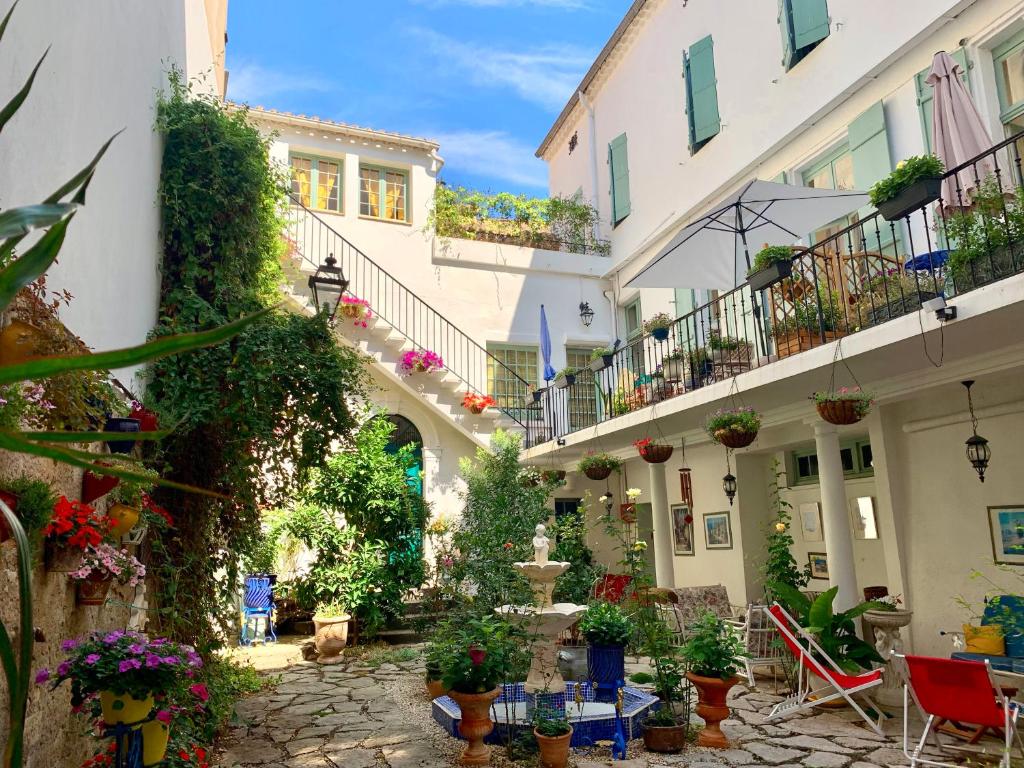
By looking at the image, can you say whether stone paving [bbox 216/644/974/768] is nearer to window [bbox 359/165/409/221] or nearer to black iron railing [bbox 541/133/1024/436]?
black iron railing [bbox 541/133/1024/436]

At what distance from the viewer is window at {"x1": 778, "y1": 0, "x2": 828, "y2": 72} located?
A: 981 cm

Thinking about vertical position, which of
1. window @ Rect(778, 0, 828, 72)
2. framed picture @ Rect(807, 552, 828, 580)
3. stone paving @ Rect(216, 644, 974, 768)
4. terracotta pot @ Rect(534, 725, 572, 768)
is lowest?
stone paving @ Rect(216, 644, 974, 768)

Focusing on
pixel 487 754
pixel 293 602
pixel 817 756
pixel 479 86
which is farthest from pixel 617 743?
pixel 479 86

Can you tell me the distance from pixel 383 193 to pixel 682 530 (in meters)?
8.77

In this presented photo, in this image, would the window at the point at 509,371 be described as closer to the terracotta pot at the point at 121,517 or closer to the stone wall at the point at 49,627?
the terracotta pot at the point at 121,517

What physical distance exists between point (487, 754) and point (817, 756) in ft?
8.25

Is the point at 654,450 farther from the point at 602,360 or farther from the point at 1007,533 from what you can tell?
the point at 1007,533

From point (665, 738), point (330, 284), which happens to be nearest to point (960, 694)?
point (665, 738)

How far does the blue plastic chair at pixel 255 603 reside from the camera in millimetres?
10586

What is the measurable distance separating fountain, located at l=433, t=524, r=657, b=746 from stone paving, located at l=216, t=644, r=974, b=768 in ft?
0.64

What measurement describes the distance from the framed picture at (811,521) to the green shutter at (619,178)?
23.1 feet

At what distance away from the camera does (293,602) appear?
38.1 feet

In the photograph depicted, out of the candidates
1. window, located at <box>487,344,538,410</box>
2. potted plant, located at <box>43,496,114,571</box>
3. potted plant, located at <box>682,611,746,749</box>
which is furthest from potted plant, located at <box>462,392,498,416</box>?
potted plant, located at <box>43,496,114,571</box>

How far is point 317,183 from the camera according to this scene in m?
14.5
